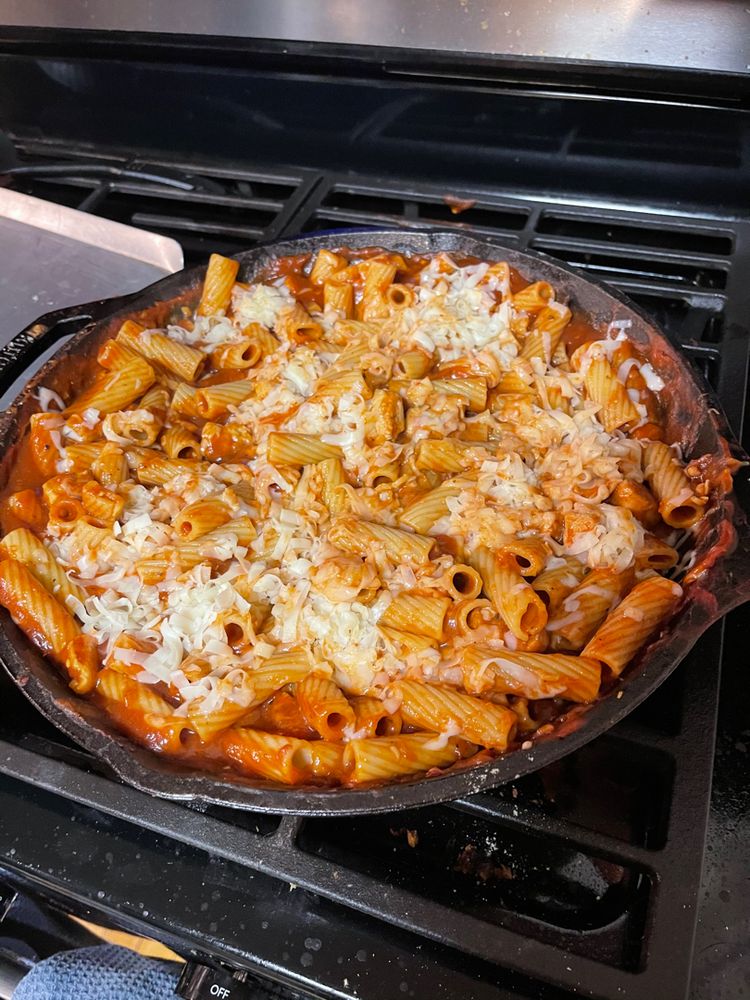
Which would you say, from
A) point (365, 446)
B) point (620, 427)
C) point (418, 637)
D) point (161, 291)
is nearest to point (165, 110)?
point (161, 291)

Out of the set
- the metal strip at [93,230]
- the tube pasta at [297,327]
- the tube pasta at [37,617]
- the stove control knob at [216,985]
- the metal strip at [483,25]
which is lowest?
the stove control knob at [216,985]

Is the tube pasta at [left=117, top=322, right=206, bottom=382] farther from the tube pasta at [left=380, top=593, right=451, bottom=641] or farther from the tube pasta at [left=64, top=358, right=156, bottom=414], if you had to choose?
the tube pasta at [left=380, top=593, right=451, bottom=641]

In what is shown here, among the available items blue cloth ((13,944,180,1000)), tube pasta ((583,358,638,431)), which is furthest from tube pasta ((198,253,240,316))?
blue cloth ((13,944,180,1000))

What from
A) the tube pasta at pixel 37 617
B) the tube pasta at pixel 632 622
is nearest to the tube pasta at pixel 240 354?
the tube pasta at pixel 37 617

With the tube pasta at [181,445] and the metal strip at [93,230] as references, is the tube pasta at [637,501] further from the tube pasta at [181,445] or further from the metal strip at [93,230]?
the metal strip at [93,230]

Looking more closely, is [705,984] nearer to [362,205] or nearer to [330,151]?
[362,205]
